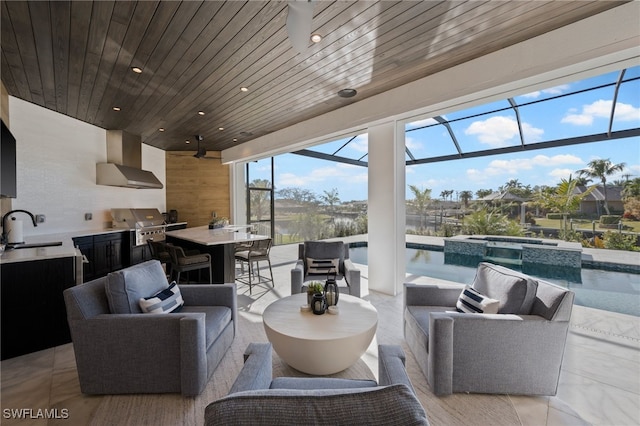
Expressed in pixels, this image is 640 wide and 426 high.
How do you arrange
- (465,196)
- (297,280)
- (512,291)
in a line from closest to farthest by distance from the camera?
(512,291), (297,280), (465,196)

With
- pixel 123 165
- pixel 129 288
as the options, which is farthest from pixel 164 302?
pixel 123 165

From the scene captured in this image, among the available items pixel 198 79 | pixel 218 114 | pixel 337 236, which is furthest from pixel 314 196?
pixel 198 79

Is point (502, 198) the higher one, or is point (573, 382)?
point (502, 198)

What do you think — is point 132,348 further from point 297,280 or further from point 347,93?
point 347,93

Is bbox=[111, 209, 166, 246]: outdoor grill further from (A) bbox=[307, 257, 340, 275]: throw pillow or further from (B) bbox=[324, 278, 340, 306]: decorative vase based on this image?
(B) bbox=[324, 278, 340, 306]: decorative vase

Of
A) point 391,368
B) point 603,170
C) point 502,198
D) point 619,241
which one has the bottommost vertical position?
point 391,368

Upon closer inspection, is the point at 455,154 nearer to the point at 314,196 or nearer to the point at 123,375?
the point at 314,196

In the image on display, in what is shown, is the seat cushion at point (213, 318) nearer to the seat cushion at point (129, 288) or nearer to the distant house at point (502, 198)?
the seat cushion at point (129, 288)

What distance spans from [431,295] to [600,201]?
2032 millimetres

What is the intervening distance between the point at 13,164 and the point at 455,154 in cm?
562

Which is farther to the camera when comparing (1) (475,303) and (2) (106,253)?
(2) (106,253)

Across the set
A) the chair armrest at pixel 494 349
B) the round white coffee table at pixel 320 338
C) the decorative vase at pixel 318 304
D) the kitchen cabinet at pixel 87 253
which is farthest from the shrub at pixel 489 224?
the kitchen cabinet at pixel 87 253

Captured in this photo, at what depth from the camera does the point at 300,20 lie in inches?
62.9

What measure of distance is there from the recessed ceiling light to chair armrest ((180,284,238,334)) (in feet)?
9.58
